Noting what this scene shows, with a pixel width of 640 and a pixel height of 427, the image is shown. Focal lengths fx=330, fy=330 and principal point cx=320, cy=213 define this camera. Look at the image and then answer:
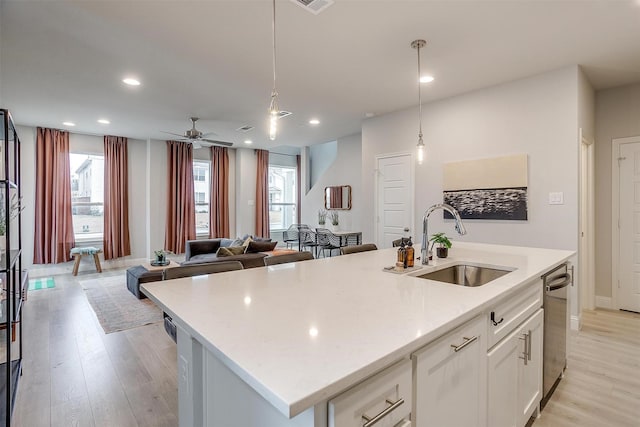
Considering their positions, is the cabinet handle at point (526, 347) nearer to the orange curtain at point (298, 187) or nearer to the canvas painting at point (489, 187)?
the canvas painting at point (489, 187)

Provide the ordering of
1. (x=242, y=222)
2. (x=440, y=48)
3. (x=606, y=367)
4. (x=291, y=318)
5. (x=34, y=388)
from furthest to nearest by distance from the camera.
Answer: (x=242, y=222) < (x=440, y=48) < (x=606, y=367) < (x=34, y=388) < (x=291, y=318)

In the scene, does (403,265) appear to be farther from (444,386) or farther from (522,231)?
(522,231)

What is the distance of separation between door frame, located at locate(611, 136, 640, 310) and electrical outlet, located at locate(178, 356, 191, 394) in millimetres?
4855

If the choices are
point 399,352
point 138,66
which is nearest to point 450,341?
point 399,352

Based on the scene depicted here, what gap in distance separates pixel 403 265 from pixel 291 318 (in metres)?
1.00

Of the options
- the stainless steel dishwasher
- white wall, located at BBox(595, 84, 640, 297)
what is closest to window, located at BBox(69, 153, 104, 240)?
the stainless steel dishwasher

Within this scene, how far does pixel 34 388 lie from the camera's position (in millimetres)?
2320

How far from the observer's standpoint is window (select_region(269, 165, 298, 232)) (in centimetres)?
945

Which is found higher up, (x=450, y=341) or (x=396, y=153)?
(x=396, y=153)

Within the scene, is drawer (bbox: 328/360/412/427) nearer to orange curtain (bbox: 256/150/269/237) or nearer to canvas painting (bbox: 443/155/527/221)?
canvas painting (bbox: 443/155/527/221)

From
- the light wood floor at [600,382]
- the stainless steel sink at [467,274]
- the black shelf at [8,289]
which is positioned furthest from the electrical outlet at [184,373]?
the light wood floor at [600,382]

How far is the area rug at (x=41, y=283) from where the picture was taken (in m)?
5.22

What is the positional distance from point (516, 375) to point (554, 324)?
2.29 feet

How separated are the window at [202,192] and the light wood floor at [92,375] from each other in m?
4.31
